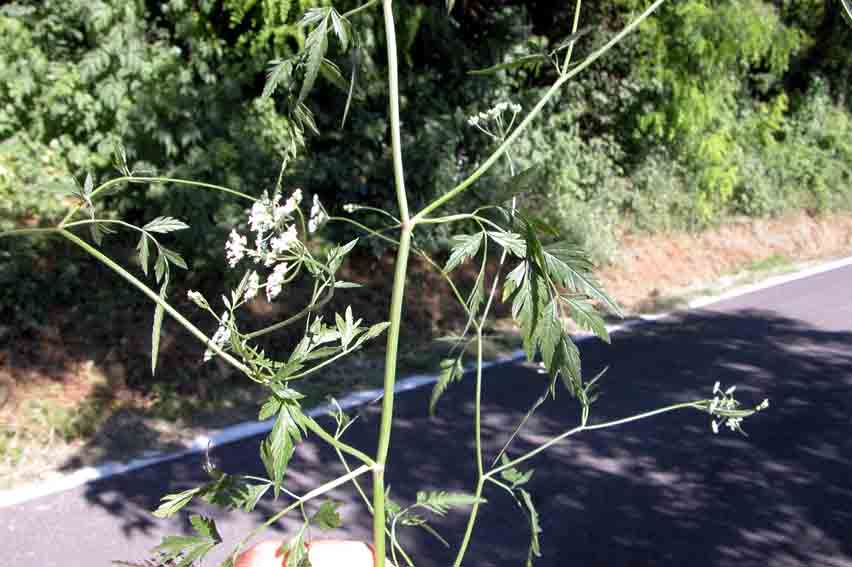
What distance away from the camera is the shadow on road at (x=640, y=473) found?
5355 millimetres

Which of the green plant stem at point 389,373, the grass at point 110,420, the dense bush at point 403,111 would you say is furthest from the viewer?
the dense bush at point 403,111

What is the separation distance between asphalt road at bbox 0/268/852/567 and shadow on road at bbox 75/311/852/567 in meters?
0.01

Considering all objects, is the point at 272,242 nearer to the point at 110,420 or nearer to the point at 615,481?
the point at 615,481

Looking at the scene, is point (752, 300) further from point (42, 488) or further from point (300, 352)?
point (300, 352)

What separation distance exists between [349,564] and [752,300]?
11.7 metres

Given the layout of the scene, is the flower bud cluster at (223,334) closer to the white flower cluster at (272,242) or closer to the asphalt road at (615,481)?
the white flower cluster at (272,242)

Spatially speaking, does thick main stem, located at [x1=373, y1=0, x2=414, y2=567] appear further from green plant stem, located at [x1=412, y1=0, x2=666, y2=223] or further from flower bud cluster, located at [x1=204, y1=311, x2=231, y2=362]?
flower bud cluster, located at [x1=204, y1=311, x2=231, y2=362]

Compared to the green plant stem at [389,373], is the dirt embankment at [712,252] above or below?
below

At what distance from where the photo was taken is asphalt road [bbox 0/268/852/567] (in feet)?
17.3

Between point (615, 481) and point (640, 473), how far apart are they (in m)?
0.25

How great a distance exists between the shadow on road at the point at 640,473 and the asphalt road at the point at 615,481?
1 cm

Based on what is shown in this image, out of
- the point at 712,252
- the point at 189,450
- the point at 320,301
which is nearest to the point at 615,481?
the point at 189,450

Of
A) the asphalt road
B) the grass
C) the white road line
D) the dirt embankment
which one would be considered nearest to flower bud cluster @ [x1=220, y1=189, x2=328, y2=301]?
the white road line

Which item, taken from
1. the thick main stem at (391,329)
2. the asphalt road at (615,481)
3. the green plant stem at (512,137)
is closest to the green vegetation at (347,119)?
the asphalt road at (615,481)
